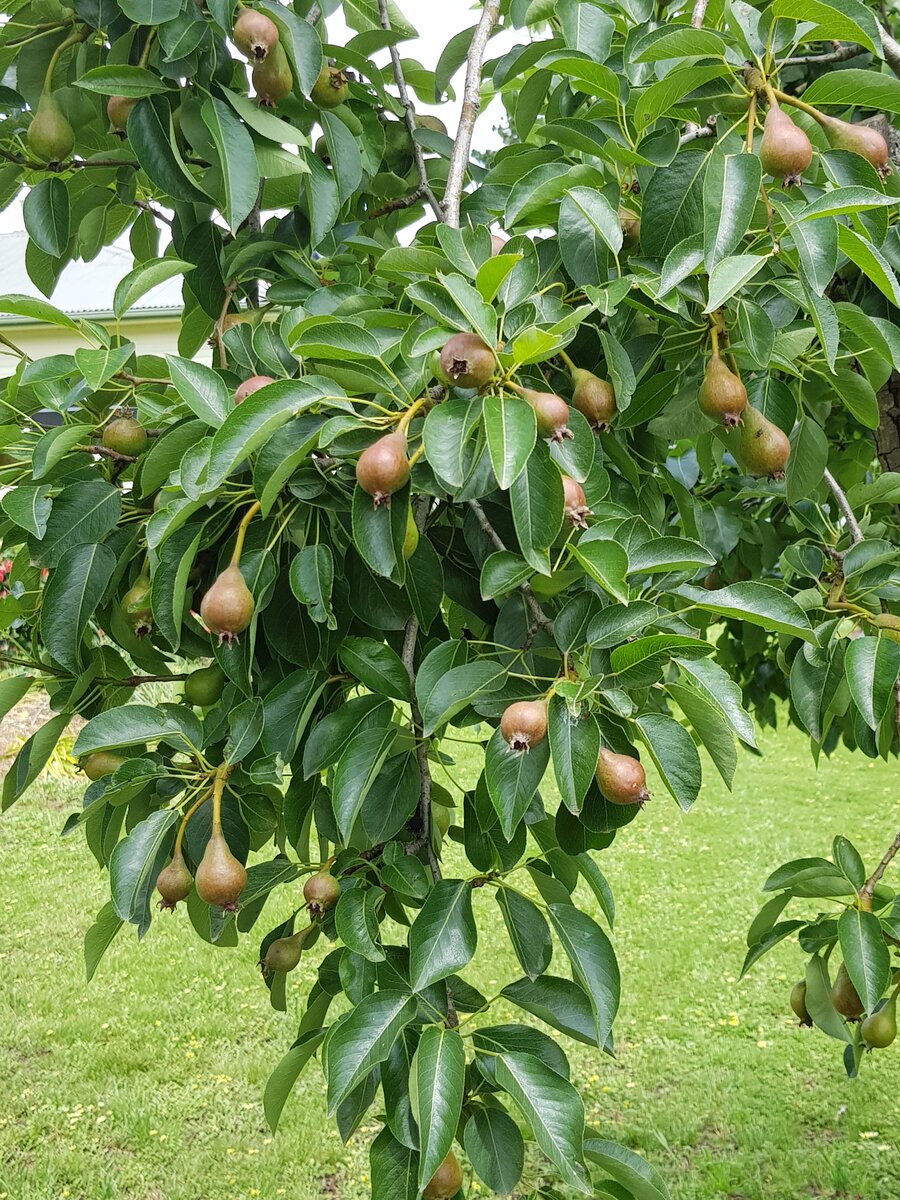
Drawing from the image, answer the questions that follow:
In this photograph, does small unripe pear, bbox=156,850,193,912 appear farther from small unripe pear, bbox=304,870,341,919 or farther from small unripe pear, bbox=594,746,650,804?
small unripe pear, bbox=594,746,650,804

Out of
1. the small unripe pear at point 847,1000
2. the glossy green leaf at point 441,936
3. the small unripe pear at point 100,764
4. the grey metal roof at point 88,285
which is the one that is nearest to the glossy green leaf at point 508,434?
the glossy green leaf at point 441,936

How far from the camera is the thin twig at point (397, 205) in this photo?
1.64 metres

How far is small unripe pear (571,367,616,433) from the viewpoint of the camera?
1144 millimetres

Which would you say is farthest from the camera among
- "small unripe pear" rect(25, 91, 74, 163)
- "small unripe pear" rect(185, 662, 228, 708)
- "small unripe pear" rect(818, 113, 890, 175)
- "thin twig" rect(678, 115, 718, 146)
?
"small unripe pear" rect(25, 91, 74, 163)

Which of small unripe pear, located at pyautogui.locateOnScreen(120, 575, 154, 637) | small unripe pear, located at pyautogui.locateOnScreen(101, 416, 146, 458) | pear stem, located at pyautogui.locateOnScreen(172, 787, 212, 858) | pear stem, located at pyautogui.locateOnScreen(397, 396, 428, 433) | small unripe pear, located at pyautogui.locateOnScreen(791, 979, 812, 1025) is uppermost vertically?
pear stem, located at pyautogui.locateOnScreen(397, 396, 428, 433)

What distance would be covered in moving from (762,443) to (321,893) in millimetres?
673

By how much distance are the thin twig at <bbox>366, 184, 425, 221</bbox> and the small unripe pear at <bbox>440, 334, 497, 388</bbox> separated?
2.38ft

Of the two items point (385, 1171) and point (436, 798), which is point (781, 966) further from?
point (385, 1171)

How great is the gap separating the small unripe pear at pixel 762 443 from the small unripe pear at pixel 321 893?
65 cm

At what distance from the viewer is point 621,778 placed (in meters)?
0.98

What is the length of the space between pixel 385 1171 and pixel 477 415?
0.77 meters

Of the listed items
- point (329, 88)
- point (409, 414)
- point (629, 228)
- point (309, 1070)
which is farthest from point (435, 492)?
point (309, 1070)

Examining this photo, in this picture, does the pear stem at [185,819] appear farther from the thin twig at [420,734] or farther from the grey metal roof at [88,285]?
the grey metal roof at [88,285]

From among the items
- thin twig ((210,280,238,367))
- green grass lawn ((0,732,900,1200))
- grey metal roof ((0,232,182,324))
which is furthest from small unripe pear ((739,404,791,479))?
grey metal roof ((0,232,182,324))
